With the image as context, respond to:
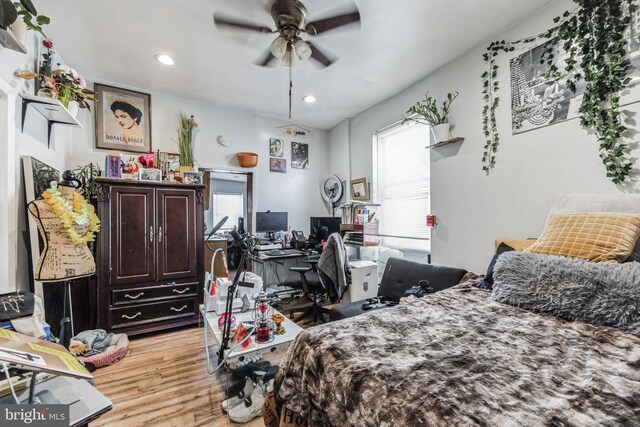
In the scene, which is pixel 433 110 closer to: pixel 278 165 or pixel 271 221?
pixel 278 165

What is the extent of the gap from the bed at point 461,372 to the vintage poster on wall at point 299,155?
3575 millimetres

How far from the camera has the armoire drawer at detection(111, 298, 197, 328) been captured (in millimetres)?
2672

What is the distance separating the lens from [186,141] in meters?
3.45

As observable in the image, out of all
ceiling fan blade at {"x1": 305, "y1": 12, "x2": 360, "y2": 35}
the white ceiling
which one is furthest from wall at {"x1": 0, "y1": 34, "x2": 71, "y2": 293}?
ceiling fan blade at {"x1": 305, "y1": 12, "x2": 360, "y2": 35}

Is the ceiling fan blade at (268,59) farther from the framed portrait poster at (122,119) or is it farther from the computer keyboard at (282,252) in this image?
the computer keyboard at (282,252)

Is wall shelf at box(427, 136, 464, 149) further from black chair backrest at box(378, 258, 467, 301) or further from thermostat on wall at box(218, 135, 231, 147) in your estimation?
thermostat on wall at box(218, 135, 231, 147)

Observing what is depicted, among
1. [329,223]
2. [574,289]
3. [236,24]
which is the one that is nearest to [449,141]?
[574,289]

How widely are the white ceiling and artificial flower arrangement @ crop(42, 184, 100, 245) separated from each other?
1.43 metres

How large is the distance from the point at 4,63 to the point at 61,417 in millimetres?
2252

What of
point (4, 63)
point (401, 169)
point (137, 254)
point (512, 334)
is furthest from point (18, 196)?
point (401, 169)

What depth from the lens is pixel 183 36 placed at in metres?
2.35

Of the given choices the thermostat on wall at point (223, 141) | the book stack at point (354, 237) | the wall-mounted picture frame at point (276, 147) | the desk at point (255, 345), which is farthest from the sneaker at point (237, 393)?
the wall-mounted picture frame at point (276, 147)

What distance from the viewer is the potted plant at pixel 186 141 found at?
3.37 metres

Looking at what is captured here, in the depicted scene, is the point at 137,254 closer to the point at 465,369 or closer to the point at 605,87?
the point at 465,369
